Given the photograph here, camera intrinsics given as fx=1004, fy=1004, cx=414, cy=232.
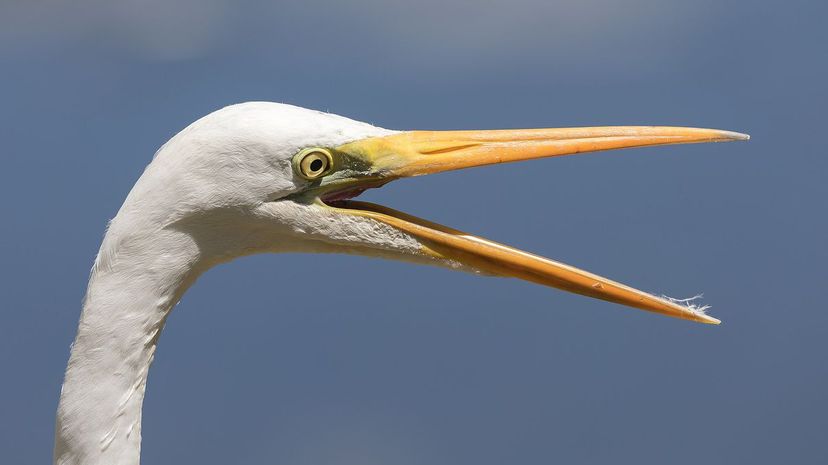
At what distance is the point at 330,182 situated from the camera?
2080mm

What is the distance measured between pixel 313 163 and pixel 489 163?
14.9 inches

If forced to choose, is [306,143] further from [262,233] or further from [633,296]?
[633,296]

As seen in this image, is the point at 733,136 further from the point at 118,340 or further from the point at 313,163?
the point at 118,340

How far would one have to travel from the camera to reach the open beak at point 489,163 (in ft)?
6.85

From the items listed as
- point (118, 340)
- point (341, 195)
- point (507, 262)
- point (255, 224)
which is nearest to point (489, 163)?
point (507, 262)

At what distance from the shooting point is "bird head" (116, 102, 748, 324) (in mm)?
1973

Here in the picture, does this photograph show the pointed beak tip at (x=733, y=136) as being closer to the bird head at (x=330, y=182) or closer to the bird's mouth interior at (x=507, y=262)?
the bird head at (x=330, y=182)

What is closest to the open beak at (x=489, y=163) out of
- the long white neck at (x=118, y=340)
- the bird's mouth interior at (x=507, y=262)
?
the bird's mouth interior at (x=507, y=262)

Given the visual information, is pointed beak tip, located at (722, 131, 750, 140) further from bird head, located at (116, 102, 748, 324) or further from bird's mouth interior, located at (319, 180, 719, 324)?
bird's mouth interior, located at (319, 180, 719, 324)

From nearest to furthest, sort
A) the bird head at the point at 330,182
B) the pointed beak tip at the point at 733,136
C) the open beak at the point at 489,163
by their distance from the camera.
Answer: the bird head at the point at 330,182 < the open beak at the point at 489,163 < the pointed beak tip at the point at 733,136

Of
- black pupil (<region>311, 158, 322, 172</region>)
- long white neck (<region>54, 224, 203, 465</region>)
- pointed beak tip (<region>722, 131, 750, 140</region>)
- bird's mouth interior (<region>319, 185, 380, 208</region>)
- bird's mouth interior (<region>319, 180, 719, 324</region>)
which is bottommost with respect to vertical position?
long white neck (<region>54, 224, 203, 465</region>)

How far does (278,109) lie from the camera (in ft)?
6.51

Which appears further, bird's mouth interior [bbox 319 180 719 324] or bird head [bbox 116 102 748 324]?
bird's mouth interior [bbox 319 180 719 324]

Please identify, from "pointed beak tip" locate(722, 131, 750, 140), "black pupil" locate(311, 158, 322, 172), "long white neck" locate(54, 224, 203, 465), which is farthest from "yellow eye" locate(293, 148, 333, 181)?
"pointed beak tip" locate(722, 131, 750, 140)
